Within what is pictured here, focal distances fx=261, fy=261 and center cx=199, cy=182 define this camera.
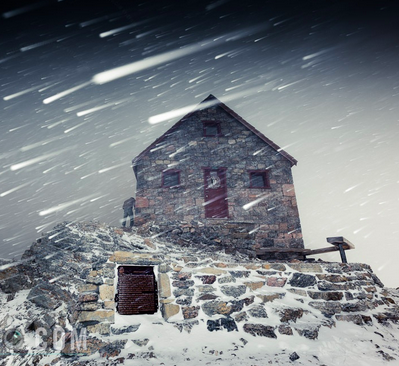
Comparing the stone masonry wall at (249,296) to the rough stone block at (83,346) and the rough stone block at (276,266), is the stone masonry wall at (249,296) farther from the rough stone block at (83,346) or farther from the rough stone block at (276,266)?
the rough stone block at (83,346)

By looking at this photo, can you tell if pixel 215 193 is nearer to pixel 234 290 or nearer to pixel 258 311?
pixel 234 290

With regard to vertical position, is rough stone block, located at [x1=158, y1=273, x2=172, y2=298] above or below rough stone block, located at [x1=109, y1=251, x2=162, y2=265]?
below

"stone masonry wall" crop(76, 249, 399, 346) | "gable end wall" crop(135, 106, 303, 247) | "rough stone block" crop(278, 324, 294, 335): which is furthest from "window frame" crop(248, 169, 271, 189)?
"rough stone block" crop(278, 324, 294, 335)

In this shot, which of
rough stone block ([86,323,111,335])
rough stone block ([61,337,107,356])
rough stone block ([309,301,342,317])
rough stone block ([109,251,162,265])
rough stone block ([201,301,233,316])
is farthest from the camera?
rough stone block ([109,251,162,265])

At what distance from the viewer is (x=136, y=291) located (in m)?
3.64

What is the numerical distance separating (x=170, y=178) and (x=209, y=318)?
28.1 feet

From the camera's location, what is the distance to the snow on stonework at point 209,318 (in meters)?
3.00

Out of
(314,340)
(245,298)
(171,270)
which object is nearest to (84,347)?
(171,270)

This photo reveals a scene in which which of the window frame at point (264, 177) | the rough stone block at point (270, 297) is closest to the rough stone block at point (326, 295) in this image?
the rough stone block at point (270, 297)

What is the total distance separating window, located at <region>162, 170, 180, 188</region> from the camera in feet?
37.6

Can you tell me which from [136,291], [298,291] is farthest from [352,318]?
[136,291]

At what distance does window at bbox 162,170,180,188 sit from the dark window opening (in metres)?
7.65

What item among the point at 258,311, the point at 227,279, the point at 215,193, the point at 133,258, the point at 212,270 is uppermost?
the point at 215,193

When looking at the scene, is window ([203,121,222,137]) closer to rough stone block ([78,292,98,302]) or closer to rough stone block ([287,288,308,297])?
rough stone block ([287,288,308,297])
